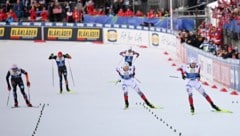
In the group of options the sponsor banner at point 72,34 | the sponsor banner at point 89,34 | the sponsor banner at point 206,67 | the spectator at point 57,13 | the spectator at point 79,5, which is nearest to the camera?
the sponsor banner at point 206,67

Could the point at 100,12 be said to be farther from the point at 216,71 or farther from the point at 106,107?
the point at 106,107

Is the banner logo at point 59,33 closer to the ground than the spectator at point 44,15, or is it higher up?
closer to the ground

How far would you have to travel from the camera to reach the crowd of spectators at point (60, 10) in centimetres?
4816

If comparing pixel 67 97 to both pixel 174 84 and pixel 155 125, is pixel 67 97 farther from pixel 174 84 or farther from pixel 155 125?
pixel 155 125

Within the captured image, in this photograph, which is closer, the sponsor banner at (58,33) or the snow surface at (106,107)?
the snow surface at (106,107)

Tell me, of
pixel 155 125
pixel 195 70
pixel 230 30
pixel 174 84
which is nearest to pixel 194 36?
pixel 230 30

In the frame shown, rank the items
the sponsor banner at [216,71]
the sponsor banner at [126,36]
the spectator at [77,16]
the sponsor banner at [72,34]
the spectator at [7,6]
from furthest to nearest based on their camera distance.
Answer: the spectator at [7,6]
the spectator at [77,16]
the sponsor banner at [72,34]
the sponsor banner at [126,36]
the sponsor banner at [216,71]

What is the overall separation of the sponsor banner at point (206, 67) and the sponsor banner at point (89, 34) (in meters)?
17.6

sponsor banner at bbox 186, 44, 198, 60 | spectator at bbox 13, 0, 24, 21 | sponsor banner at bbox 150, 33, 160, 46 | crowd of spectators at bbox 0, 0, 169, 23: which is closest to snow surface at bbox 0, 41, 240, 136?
sponsor banner at bbox 186, 44, 198, 60

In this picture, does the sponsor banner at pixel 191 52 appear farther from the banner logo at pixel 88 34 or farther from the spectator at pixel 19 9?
the spectator at pixel 19 9

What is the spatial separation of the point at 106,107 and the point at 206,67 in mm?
8089

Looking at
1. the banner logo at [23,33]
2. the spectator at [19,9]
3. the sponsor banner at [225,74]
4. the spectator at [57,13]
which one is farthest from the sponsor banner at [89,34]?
the sponsor banner at [225,74]

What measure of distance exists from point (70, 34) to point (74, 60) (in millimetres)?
11190

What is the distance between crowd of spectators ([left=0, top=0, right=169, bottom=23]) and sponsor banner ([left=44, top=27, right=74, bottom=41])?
895 mm
